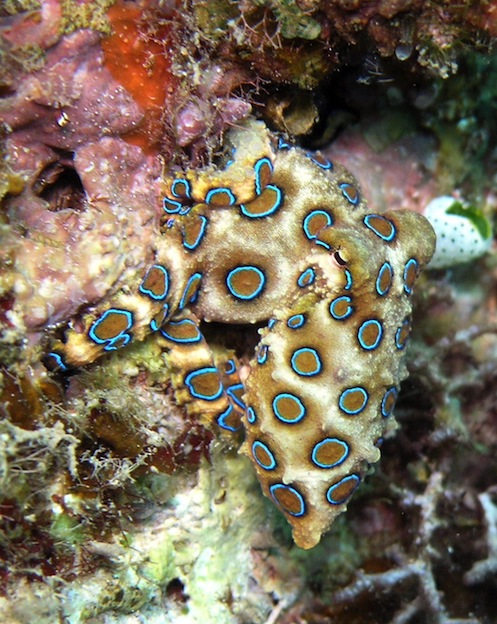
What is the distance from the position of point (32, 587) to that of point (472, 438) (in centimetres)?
435

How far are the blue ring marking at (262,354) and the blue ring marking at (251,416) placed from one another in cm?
32

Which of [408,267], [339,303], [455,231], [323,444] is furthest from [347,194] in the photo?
[455,231]

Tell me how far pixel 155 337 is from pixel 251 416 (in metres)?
0.82

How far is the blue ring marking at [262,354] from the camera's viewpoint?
12.1 feet

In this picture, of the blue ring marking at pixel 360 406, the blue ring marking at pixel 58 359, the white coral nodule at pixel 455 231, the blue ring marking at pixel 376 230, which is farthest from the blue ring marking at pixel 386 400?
the white coral nodule at pixel 455 231

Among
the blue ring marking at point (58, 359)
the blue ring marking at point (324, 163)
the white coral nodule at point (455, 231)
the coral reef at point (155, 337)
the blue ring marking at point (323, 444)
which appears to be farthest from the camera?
the white coral nodule at point (455, 231)

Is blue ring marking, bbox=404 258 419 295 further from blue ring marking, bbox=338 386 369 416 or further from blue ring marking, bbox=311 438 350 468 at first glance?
blue ring marking, bbox=311 438 350 468

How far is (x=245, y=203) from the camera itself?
11.8 ft

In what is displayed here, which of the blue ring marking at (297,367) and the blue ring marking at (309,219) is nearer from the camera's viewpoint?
the blue ring marking at (297,367)

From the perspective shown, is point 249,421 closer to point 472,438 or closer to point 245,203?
point 245,203

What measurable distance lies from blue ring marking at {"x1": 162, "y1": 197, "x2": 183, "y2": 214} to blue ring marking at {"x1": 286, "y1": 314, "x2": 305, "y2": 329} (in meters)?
0.98

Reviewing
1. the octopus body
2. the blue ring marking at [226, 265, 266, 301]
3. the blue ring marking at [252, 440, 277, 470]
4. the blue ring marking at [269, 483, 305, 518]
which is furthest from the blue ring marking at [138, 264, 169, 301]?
the blue ring marking at [269, 483, 305, 518]

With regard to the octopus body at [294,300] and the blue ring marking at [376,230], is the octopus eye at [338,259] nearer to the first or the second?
the octopus body at [294,300]

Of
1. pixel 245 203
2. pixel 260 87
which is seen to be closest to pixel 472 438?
pixel 245 203
